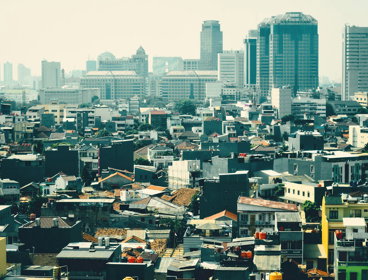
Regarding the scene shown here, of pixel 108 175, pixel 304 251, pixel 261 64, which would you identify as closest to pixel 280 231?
pixel 304 251

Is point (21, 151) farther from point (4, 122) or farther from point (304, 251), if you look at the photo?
point (304, 251)

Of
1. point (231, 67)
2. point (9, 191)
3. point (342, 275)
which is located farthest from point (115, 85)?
point (342, 275)

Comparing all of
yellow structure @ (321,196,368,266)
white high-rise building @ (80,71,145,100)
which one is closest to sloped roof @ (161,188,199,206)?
yellow structure @ (321,196,368,266)

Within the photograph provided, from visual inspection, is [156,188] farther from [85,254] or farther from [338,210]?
[85,254]

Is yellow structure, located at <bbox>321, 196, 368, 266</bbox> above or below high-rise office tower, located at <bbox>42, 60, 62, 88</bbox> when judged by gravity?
below

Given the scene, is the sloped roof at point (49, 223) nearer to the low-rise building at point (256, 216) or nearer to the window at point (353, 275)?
the low-rise building at point (256, 216)

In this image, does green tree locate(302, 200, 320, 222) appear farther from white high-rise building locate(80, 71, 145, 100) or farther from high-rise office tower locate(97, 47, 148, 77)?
high-rise office tower locate(97, 47, 148, 77)
